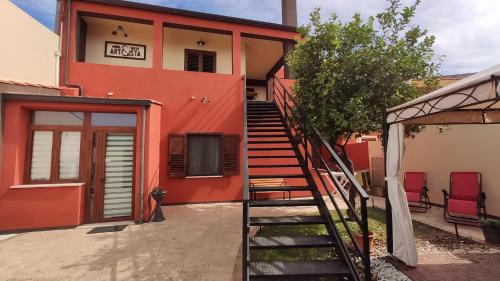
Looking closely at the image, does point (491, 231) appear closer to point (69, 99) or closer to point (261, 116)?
point (261, 116)

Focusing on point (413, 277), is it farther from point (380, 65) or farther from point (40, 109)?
point (40, 109)

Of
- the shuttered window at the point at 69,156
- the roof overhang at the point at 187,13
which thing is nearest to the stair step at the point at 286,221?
the shuttered window at the point at 69,156

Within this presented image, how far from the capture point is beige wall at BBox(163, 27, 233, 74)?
9078mm

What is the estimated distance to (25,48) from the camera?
6.28 meters

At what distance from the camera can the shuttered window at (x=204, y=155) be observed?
24.5 feet

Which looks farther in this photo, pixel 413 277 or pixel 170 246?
pixel 170 246

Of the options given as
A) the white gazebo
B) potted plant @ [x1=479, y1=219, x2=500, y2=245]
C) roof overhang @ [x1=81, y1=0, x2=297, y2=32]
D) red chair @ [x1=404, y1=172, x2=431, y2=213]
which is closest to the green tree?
the white gazebo

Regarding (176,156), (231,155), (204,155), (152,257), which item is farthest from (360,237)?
(176,156)

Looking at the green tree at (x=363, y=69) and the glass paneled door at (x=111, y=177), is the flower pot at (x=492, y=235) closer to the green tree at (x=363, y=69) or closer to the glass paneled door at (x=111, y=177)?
the green tree at (x=363, y=69)

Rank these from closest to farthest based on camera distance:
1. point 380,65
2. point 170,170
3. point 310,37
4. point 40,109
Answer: point 380,65 < point 310,37 < point 40,109 < point 170,170

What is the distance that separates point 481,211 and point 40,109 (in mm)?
11262

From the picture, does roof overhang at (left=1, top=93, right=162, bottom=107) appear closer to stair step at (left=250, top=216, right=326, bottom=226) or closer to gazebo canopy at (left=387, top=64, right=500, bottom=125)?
stair step at (left=250, top=216, right=326, bottom=226)

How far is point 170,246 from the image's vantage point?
4.40 m

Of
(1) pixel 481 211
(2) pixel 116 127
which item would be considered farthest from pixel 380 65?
(2) pixel 116 127
